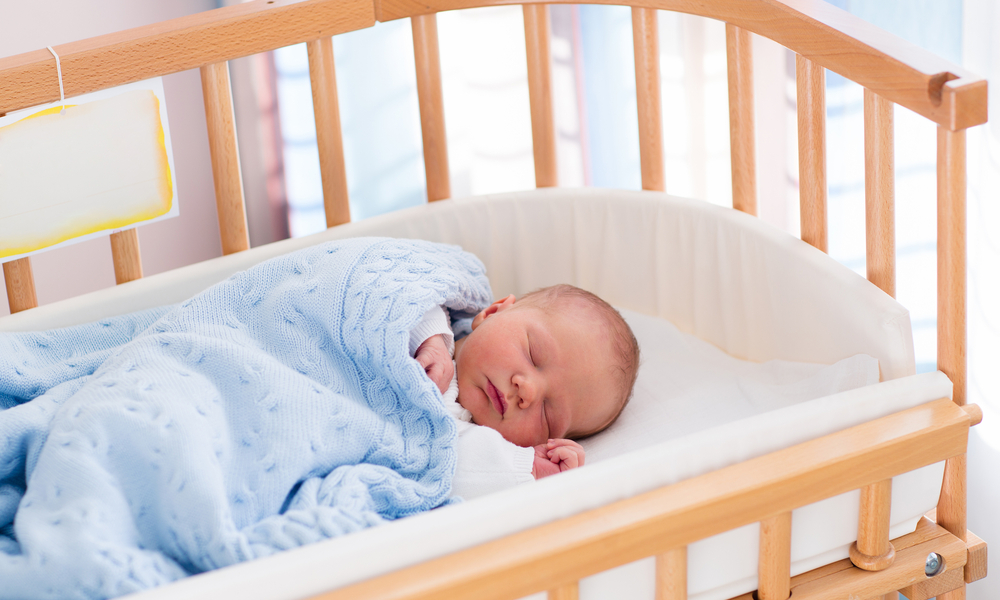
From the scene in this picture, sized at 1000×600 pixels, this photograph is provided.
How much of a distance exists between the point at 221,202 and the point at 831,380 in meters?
0.75

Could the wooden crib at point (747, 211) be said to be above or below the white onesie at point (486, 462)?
above

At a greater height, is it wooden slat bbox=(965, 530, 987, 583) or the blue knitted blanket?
the blue knitted blanket

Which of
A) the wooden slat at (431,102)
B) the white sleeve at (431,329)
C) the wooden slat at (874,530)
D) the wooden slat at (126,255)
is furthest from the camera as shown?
the wooden slat at (431,102)

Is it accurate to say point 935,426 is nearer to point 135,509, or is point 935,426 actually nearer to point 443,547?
point 443,547

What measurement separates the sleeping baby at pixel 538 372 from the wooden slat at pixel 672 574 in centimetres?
25

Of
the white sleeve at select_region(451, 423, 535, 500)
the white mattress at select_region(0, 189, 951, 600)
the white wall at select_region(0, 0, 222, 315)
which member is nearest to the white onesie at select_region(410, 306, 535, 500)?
the white sleeve at select_region(451, 423, 535, 500)

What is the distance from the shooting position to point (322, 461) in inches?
31.6

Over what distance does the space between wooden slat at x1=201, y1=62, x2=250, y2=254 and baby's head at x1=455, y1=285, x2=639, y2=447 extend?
1.18 ft

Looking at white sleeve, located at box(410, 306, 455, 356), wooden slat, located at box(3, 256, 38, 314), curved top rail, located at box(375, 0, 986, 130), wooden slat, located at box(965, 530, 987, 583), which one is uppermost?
curved top rail, located at box(375, 0, 986, 130)

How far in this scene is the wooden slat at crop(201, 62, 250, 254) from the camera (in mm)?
1103

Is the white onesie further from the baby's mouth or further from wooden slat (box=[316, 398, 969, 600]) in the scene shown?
wooden slat (box=[316, 398, 969, 600])

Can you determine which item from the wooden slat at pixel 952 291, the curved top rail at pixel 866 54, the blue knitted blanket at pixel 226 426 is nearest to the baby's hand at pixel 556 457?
the blue knitted blanket at pixel 226 426

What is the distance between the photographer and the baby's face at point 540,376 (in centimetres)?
97

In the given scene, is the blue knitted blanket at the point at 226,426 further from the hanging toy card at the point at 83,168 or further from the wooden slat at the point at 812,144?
the wooden slat at the point at 812,144
